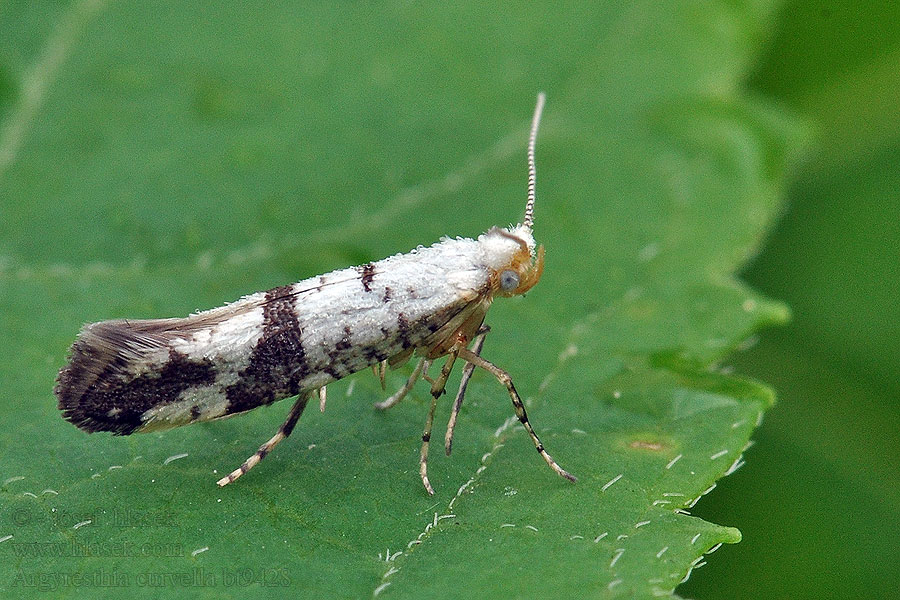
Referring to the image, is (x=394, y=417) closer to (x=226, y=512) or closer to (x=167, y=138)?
(x=226, y=512)

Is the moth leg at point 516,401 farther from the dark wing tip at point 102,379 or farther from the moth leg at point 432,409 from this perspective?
the dark wing tip at point 102,379

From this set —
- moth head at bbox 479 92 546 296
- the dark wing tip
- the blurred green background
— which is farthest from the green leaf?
the blurred green background

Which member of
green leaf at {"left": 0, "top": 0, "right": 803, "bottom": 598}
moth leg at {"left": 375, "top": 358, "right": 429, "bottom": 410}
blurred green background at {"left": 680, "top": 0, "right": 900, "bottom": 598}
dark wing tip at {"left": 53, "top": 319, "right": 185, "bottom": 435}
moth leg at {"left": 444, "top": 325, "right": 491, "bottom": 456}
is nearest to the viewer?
green leaf at {"left": 0, "top": 0, "right": 803, "bottom": 598}

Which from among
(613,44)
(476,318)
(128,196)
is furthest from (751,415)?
(128,196)

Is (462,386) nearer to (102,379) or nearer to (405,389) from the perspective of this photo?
(405,389)

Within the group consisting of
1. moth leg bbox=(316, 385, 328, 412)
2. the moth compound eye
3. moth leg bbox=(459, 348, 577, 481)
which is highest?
the moth compound eye

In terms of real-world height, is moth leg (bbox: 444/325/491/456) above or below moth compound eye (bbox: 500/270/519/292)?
below

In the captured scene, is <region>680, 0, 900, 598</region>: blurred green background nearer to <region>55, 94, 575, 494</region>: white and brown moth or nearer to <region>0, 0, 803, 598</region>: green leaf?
<region>0, 0, 803, 598</region>: green leaf
